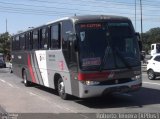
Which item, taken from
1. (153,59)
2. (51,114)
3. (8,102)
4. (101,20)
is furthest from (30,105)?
(153,59)

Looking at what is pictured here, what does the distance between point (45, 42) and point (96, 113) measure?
5.89 metres

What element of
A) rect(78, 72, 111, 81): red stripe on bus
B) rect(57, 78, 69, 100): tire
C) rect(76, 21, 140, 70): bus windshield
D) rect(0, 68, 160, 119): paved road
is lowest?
rect(0, 68, 160, 119): paved road

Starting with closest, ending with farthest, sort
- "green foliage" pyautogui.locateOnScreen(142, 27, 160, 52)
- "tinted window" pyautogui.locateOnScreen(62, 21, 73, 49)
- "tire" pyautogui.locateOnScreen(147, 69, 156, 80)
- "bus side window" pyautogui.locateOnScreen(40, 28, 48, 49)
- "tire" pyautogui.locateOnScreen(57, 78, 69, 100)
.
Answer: "tinted window" pyautogui.locateOnScreen(62, 21, 73, 49), "tire" pyautogui.locateOnScreen(57, 78, 69, 100), "bus side window" pyautogui.locateOnScreen(40, 28, 48, 49), "tire" pyautogui.locateOnScreen(147, 69, 156, 80), "green foliage" pyautogui.locateOnScreen(142, 27, 160, 52)

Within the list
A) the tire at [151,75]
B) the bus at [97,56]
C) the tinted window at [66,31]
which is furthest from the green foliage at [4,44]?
the bus at [97,56]

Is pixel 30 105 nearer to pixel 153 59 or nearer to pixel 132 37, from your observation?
pixel 132 37

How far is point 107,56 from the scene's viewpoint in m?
12.7

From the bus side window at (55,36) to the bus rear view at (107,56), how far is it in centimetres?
195

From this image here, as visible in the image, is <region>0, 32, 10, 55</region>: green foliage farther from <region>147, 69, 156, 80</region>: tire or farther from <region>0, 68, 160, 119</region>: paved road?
<region>0, 68, 160, 119</region>: paved road

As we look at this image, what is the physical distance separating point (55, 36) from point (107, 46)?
2.91m

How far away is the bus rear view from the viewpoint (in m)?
12.4

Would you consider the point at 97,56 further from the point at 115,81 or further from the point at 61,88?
the point at 61,88

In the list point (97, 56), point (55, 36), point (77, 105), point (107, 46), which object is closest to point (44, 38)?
point (55, 36)

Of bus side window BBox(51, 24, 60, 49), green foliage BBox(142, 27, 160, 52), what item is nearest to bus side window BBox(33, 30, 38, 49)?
bus side window BBox(51, 24, 60, 49)

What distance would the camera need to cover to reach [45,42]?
1661 centimetres
